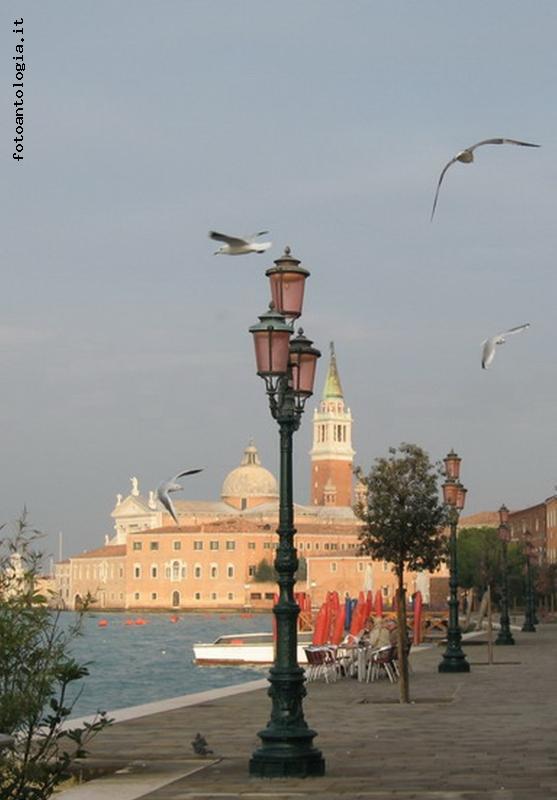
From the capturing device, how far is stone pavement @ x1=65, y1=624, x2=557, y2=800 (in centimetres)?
1165

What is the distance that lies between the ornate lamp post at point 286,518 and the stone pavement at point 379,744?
28 cm

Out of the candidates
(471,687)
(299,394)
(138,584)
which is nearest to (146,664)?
(471,687)

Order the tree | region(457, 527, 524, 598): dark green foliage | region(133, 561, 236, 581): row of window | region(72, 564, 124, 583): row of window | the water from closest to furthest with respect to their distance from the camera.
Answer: the tree < the water < region(457, 527, 524, 598): dark green foliage < region(133, 561, 236, 581): row of window < region(72, 564, 124, 583): row of window

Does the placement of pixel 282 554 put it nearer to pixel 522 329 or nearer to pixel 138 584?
pixel 522 329

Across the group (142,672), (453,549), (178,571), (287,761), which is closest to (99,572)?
(178,571)

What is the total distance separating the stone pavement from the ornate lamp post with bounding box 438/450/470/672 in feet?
11.0

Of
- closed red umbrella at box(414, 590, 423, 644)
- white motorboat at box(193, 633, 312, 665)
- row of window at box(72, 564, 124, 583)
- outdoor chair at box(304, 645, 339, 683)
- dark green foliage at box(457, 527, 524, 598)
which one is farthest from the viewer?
row of window at box(72, 564, 124, 583)

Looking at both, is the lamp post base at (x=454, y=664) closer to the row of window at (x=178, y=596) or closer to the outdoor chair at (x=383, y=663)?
the outdoor chair at (x=383, y=663)

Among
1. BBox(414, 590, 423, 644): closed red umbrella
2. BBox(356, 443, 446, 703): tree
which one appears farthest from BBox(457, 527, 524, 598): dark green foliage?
BBox(356, 443, 446, 703): tree

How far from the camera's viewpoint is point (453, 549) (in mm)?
29250

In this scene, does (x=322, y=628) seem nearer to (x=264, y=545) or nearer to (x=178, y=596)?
(x=264, y=545)

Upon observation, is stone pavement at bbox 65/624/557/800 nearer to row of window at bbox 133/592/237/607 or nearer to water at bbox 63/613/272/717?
water at bbox 63/613/272/717

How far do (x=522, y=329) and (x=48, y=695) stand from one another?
10731 mm

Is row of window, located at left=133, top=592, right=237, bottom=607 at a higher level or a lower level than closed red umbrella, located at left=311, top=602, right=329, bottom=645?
higher
